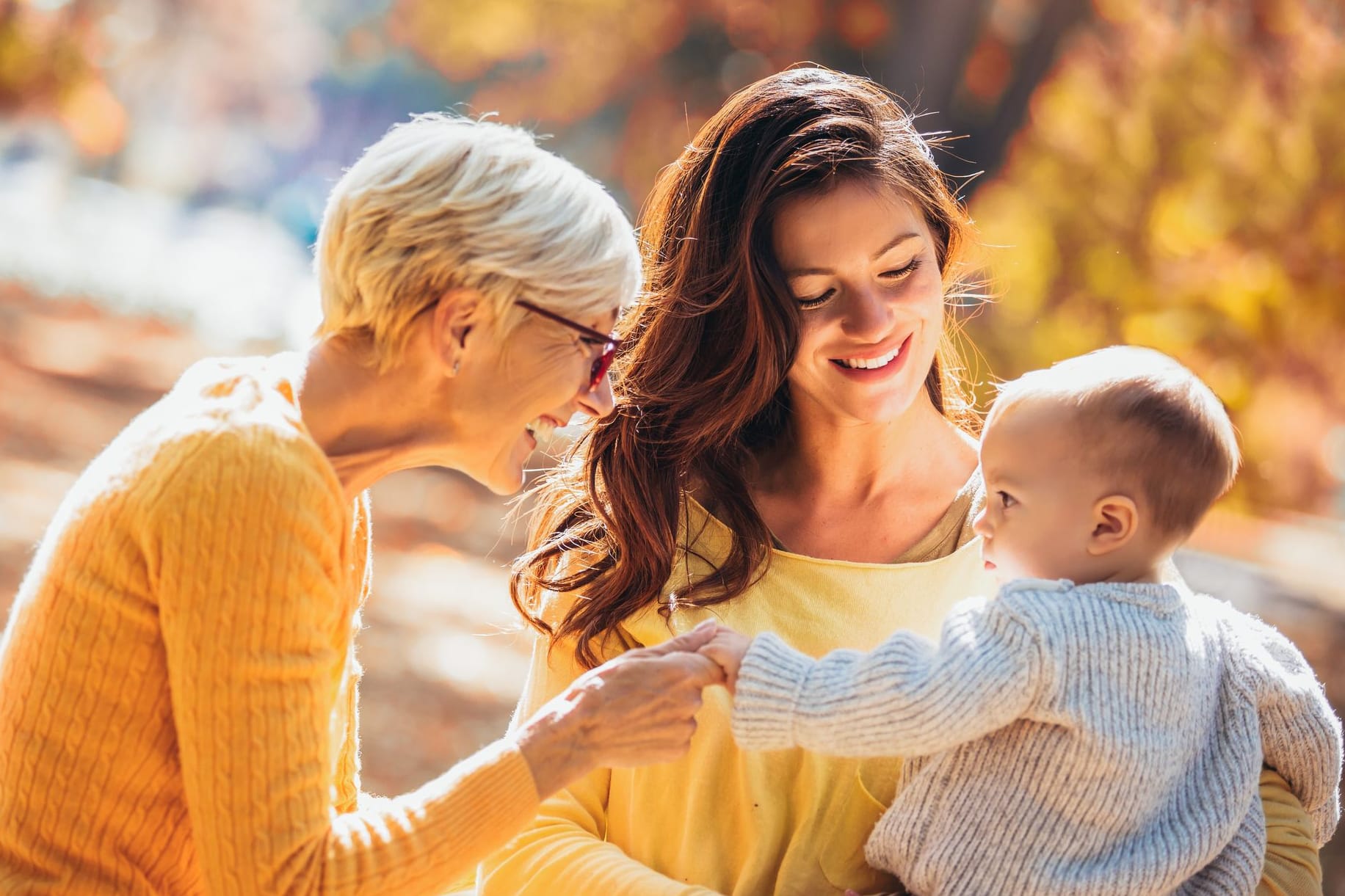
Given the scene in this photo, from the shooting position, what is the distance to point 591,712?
1830mm

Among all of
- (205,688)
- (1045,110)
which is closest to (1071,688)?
(205,688)

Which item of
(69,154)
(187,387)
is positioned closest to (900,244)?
(187,387)

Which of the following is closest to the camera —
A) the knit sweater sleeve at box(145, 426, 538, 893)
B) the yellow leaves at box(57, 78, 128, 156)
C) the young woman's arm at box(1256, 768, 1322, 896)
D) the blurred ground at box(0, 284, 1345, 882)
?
the knit sweater sleeve at box(145, 426, 538, 893)

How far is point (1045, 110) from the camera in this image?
6.72 m

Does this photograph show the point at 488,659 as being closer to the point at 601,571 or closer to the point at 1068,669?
the point at 601,571

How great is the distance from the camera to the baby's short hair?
185 cm

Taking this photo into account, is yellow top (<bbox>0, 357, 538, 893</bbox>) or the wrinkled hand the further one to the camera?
the wrinkled hand

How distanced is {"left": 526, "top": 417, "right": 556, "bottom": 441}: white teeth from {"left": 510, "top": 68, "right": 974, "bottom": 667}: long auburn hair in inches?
11.5

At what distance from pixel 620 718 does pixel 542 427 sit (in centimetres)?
52

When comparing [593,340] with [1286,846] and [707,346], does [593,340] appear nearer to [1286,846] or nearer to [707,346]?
[707,346]

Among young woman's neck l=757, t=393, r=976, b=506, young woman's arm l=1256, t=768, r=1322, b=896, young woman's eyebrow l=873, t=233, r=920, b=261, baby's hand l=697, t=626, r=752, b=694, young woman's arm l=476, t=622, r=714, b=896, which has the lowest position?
young woman's arm l=476, t=622, r=714, b=896

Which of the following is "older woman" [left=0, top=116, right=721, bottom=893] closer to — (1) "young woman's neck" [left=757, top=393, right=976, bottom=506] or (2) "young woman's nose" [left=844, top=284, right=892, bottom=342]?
(2) "young woman's nose" [left=844, top=284, right=892, bottom=342]

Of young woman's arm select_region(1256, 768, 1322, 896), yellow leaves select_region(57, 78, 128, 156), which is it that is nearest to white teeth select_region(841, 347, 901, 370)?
young woman's arm select_region(1256, 768, 1322, 896)

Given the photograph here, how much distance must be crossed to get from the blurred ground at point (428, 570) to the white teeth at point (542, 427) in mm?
2855
